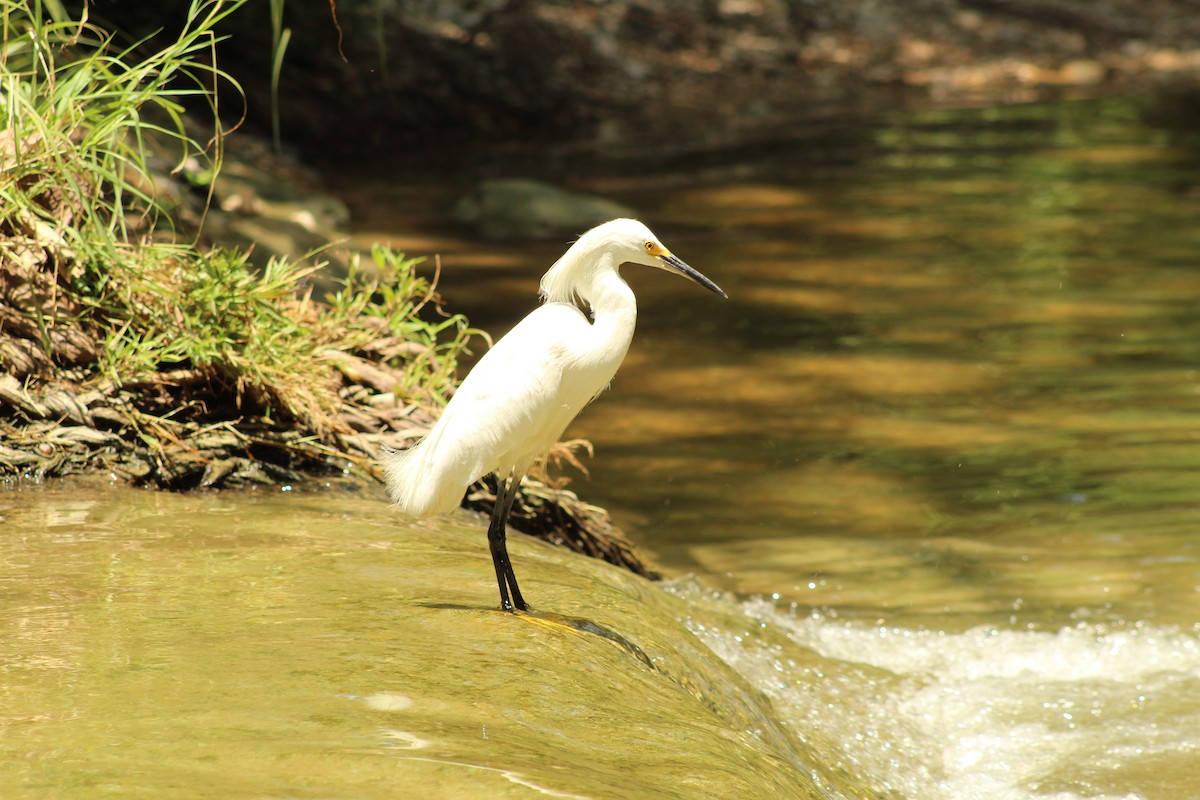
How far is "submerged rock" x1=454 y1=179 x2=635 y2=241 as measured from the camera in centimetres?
1073

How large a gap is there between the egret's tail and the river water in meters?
0.21

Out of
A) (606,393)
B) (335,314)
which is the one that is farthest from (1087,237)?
(335,314)

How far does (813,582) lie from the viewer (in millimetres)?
5258

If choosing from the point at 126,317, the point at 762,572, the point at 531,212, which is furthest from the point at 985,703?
the point at 531,212

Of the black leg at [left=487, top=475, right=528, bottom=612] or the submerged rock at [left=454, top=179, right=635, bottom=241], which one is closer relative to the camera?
the black leg at [left=487, top=475, right=528, bottom=612]

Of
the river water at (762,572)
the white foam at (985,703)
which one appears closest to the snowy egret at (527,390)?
the river water at (762,572)

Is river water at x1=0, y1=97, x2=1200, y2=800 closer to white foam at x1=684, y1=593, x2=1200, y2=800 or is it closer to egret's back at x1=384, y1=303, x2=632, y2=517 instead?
white foam at x1=684, y1=593, x2=1200, y2=800

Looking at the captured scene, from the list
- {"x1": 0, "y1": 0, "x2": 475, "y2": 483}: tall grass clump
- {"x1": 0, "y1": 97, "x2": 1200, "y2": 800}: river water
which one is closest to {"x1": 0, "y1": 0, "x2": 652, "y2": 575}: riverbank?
{"x1": 0, "y1": 0, "x2": 475, "y2": 483}: tall grass clump

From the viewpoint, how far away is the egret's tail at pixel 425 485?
10.2 feet

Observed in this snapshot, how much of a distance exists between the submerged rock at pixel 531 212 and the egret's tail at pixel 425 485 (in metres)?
7.41

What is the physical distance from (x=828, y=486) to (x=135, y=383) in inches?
130

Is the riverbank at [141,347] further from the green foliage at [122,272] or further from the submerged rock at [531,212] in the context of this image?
the submerged rock at [531,212]

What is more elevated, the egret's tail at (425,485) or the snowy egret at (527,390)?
the snowy egret at (527,390)

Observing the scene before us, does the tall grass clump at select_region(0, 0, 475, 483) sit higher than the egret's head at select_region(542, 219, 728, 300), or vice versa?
the egret's head at select_region(542, 219, 728, 300)
